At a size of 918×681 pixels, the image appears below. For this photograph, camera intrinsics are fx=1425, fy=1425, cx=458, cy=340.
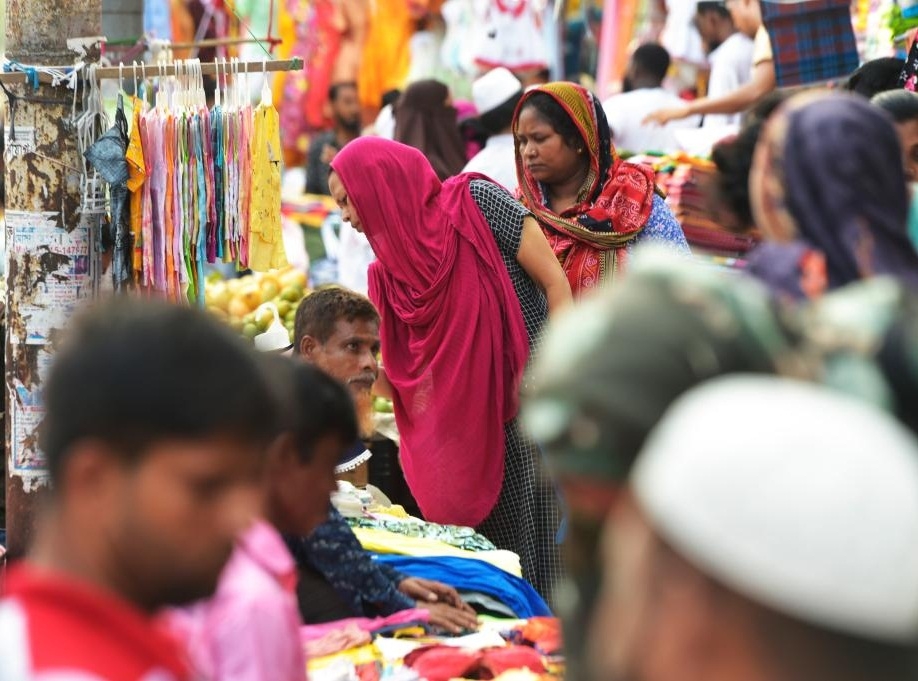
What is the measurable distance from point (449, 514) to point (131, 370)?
10.7 feet

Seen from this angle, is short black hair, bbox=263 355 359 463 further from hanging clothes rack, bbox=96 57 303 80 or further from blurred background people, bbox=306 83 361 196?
blurred background people, bbox=306 83 361 196

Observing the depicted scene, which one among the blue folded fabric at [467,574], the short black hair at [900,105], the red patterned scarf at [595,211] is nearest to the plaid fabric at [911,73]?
the red patterned scarf at [595,211]

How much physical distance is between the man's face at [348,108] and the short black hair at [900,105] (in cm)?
771

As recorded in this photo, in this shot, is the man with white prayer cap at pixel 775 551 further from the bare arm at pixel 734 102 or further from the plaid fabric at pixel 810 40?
the bare arm at pixel 734 102

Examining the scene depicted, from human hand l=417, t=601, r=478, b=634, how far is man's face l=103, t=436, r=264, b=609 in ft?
6.22

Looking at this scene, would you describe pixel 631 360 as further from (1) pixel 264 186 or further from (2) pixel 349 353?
(1) pixel 264 186

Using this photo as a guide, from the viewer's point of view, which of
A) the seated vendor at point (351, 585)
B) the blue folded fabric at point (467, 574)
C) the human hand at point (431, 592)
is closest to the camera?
the seated vendor at point (351, 585)

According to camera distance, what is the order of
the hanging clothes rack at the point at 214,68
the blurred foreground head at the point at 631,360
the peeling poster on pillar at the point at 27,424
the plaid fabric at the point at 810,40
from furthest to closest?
the plaid fabric at the point at 810,40 < the hanging clothes rack at the point at 214,68 < the peeling poster on pillar at the point at 27,424 < the blurred foreground head at the point at 631,360

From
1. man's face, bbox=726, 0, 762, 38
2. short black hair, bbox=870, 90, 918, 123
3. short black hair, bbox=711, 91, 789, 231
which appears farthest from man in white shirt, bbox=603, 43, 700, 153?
short black hair, bbox=711, 91, 789, 231

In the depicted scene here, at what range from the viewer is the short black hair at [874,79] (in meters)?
5.52

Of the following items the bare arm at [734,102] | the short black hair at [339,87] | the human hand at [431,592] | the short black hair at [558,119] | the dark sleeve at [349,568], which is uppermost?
the short black hair at [339,87]

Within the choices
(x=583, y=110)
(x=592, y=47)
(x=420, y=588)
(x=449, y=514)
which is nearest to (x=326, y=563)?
(x=420, y=588)

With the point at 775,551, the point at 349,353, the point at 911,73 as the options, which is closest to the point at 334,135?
the point at 911,73

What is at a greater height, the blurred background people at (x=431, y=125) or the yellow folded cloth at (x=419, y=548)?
the blurred background people at (x=431, y=125)
